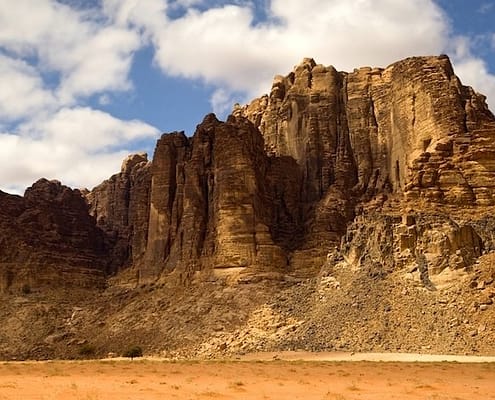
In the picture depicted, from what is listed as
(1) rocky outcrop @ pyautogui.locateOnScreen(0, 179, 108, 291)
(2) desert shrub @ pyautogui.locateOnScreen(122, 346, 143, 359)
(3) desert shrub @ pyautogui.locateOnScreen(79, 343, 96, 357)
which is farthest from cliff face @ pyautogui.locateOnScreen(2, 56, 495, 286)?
(2) desert shrub @ pyautogui.locateOnScreen(122, 346, 143, 359)

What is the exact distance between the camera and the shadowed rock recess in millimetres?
57531

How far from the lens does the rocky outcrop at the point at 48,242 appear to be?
89688 mm

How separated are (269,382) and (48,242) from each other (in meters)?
69.7

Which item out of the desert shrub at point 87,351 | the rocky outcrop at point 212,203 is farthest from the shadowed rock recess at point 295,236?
the desert shrub at point 87,351

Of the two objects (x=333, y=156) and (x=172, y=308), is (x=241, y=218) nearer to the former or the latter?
(x=172, y=308)

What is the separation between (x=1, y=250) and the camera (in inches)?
3615

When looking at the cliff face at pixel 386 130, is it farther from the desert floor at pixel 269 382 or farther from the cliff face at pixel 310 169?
the desert floor at pixel 269 382

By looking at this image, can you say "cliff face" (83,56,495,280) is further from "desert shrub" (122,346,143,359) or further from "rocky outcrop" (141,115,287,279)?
"desert shrub" (122,346,143,359)

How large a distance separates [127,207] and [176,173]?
1195 inches

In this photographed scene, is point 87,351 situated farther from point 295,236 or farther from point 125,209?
point 125,209

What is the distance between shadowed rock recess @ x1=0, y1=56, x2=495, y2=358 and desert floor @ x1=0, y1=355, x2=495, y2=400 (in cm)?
1268

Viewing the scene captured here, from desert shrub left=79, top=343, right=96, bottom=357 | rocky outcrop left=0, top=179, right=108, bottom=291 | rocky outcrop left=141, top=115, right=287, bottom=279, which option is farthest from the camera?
rocky outcrop left=0, top=179, right=108, bottom=291

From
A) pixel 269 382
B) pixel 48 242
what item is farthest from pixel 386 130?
pixel 269 382

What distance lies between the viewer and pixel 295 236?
265 feet
